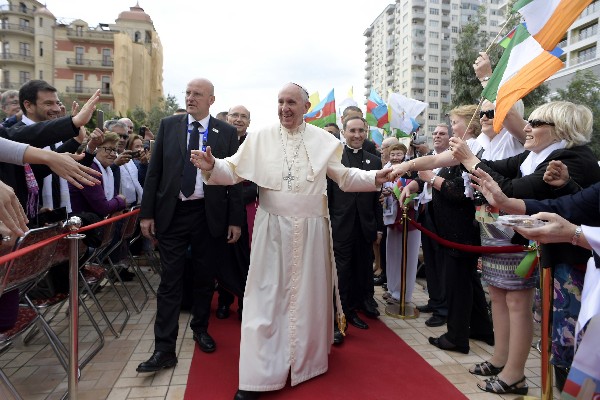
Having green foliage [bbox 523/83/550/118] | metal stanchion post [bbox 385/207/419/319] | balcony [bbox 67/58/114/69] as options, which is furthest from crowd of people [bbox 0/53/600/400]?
balcony [bbox 67/58/114/69]

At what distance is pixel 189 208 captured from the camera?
373 centimetres

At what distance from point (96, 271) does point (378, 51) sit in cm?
9885

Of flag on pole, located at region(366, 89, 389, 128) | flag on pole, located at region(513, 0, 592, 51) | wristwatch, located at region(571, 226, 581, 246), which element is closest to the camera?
wristwatch, located at region(571, 226, 581, 246)

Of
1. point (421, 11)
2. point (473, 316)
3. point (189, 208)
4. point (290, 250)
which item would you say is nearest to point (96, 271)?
point (189, 208)

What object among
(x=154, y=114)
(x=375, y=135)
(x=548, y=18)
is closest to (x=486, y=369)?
(x=548, y=18)

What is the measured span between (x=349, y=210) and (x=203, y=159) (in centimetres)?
203

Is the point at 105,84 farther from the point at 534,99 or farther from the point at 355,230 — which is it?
the point at 355,230

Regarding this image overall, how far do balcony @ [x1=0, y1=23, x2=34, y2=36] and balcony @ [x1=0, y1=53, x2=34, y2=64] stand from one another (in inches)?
103

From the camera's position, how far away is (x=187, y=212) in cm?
372

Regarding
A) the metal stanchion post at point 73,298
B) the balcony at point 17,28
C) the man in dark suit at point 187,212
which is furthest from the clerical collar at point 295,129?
the balcony at point 17,28

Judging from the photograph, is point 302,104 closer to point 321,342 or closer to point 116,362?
point 321,342

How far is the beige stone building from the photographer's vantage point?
5253 centimetres

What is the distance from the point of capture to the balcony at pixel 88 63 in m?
52.9

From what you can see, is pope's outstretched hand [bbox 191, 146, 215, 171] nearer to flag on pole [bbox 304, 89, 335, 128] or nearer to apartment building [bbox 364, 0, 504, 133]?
flag on pole [bbox 304, 89, 335, 128]
